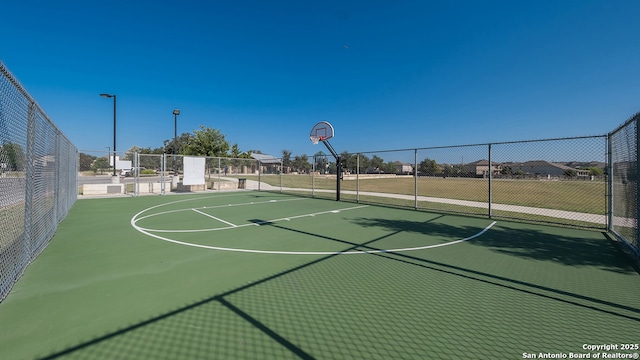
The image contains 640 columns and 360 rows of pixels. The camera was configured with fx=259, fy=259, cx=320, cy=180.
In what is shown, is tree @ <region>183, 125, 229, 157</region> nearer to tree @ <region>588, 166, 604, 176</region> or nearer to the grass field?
the grass field

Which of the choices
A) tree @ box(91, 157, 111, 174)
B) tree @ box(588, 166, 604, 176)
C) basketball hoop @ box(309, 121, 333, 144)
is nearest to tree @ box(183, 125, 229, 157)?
tree @ box(91, 157, 111, 174)

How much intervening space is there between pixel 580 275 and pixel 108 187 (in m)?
21.9

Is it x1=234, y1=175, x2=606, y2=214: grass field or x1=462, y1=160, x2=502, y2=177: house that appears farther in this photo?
x1=234, y1=175, x2=606, y2=214: grass field

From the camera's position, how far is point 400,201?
47.0ft

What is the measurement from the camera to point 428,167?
12945mm

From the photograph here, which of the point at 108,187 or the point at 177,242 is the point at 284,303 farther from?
the point at 108,187

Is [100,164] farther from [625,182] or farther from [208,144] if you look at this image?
[625,182]

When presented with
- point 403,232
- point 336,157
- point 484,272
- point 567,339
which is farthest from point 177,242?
point 336,157

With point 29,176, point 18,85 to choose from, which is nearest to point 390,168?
point 29,176

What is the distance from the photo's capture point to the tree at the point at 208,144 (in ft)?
83.3

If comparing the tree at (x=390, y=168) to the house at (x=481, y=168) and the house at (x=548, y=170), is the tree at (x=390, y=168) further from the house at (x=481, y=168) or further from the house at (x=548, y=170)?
the house at (x=548, y=170)

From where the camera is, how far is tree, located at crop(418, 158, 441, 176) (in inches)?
491

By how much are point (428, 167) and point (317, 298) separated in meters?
11.2

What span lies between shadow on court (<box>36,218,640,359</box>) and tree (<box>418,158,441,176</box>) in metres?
8.17
